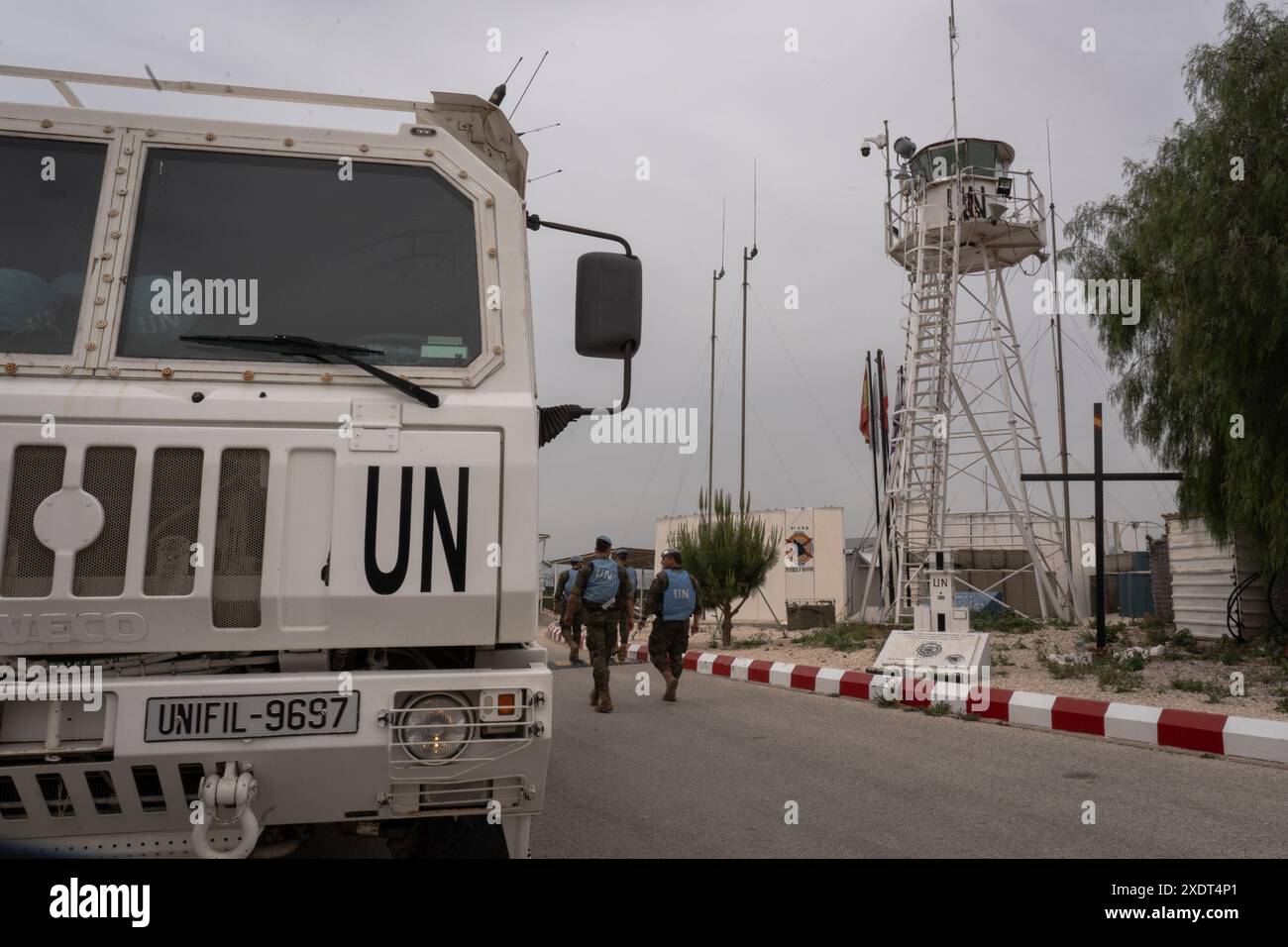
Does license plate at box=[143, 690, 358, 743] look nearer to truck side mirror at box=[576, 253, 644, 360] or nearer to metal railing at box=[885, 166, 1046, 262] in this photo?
truck side mirror at box=[576, 253, 644, 360]

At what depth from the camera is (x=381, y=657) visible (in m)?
3.37

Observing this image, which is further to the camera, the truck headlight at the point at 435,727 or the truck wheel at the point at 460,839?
the truck wheel at the point at 460,839

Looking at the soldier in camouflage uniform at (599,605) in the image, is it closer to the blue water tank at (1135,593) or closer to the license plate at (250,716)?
the license plate at (250,716)

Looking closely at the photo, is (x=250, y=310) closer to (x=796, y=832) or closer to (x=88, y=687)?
(x=88, y=687)

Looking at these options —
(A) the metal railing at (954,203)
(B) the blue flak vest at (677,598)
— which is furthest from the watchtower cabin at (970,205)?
(B) the blue flak vest at (677,598)

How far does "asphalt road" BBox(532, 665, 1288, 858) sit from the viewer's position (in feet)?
16.4

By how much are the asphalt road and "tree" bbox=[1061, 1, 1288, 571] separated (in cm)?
493

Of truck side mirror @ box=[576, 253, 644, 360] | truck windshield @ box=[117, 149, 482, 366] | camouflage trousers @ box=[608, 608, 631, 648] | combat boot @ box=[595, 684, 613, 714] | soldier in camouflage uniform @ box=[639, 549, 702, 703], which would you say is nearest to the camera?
truck windshield @ box=[117, 149, 482, 366]

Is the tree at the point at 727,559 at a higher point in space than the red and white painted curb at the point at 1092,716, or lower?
higher

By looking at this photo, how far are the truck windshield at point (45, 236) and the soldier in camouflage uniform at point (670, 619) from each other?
826 centimetres

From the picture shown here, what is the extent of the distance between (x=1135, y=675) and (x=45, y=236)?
10.7 metres

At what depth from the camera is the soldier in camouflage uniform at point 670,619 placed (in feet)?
37.3

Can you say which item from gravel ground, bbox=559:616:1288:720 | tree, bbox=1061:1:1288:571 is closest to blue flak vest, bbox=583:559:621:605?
gravel ground, bbox=559:616:1288:720
